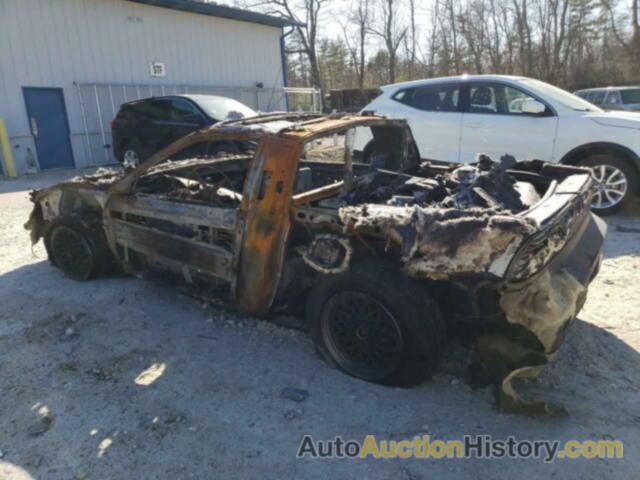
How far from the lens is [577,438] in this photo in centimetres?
246

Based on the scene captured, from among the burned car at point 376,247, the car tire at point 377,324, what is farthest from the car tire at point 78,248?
the car tire at point 377,324

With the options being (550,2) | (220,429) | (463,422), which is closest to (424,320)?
(463,422)

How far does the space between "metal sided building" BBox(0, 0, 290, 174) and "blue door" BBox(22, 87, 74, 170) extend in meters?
0.02

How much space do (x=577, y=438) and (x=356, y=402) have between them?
3.77ft

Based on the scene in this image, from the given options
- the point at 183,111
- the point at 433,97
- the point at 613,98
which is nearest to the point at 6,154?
the point at 183,111

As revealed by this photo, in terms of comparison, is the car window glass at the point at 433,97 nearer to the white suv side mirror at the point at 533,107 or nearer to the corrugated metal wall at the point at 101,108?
the white suv side mirror at the point at 533,107

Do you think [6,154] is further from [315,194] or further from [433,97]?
[315,194]

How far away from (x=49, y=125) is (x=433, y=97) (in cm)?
995

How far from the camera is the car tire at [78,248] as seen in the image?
442cm

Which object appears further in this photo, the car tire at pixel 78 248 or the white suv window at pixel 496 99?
the white suv window at pixel 496 99

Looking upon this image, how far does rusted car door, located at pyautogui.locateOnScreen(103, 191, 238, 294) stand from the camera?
3377 millimetres

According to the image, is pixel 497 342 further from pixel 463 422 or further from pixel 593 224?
pixel 593 224

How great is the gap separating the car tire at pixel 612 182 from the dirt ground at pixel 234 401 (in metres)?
2.53

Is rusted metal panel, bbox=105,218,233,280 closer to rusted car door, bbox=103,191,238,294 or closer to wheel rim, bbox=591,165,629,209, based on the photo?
rusted car door, bbox=103,191,238,294
